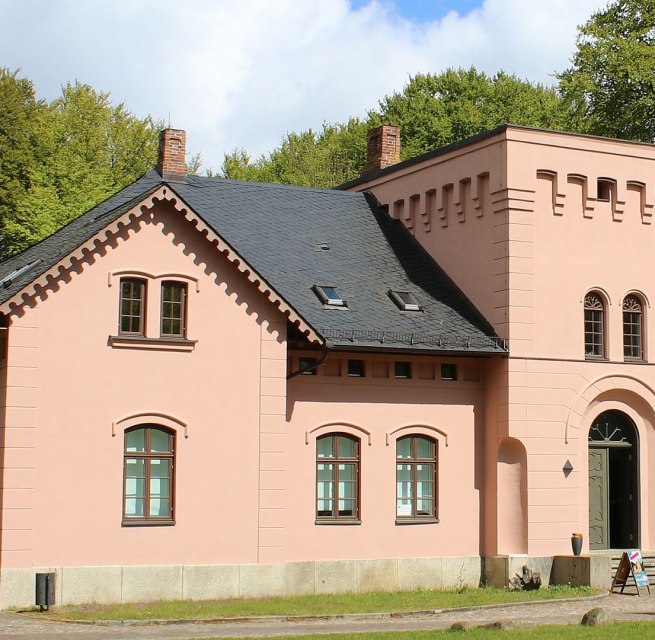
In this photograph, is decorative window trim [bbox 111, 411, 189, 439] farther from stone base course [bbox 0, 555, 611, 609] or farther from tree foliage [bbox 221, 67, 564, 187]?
tree foliage [bbox 221, 67, 564, 187]

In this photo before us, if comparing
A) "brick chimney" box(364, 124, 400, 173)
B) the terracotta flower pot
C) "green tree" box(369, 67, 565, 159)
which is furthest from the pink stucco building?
"green tree" box(369, 67, 565, 159)

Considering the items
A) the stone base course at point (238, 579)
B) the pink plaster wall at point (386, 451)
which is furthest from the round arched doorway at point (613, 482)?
the stone base course at point (238, 579)

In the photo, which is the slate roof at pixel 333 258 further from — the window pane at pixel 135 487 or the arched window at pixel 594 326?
the window pane at pixel 135 487

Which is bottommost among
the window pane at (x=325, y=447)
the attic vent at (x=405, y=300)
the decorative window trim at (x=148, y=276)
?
the window pane at (x=325, y=447)

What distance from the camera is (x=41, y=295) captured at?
23250mm

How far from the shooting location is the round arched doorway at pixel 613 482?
94.5ft

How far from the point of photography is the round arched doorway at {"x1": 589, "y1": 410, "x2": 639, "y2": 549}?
28.8 meters

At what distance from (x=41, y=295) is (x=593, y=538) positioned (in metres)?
13.2

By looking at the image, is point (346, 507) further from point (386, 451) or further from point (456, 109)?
point (456, 109)

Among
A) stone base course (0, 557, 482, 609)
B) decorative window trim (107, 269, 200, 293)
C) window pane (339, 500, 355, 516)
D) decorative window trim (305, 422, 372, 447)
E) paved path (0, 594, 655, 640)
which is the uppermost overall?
decorative window trim (107, 269, 200, 293)

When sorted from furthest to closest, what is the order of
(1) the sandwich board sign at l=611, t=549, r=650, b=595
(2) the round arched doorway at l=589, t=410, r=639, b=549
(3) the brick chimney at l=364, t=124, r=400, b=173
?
(3) the brick chimney at l=364, t=124, r=400, b=173, (2) the round arched doorway at l=589, t=410, r=639, b=549, (1) the sandwich board sign at l=611, t=549, r=650, b=595

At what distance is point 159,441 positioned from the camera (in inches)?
963

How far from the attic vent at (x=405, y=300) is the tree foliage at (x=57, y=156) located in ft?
61.9

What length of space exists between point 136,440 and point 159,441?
0.45m
